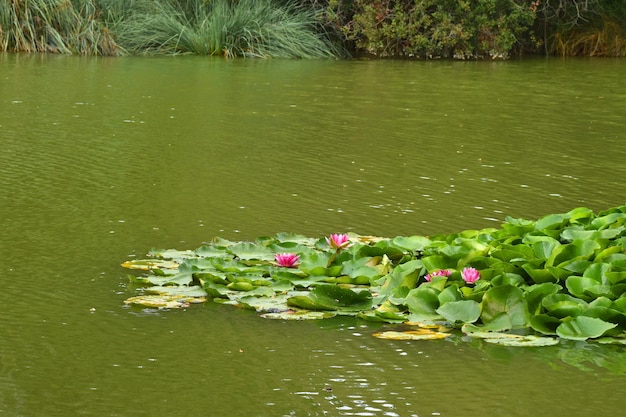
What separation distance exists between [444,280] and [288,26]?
14674 mm

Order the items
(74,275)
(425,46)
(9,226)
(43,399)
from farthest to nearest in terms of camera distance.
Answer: (425,46) → (9,226) → (74,275) → (43,399)

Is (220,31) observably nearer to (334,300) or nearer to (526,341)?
(334,300)

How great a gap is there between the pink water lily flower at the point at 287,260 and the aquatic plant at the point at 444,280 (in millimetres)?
29

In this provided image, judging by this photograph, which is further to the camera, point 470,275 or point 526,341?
point 470,275

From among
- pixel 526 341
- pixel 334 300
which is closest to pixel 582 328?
pixel 526 341

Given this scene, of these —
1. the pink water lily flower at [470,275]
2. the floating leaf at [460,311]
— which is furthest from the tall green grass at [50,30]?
the floating leaf at [460,311]

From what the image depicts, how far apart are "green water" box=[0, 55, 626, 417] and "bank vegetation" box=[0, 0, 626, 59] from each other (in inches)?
91.4

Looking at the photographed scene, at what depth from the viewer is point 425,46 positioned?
1908cm

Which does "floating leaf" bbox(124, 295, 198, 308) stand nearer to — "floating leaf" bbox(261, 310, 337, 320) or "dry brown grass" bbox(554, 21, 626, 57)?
"floating leaf" bbox(261, 310, 337, 320)

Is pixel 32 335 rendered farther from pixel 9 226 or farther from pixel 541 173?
pixel 541 173

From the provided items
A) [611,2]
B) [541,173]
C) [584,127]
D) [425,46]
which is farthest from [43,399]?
[611,2]

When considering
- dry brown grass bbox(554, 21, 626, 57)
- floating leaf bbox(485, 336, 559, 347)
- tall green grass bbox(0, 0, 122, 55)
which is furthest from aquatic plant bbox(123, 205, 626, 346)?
dry brown grass bbox(554, 21, 626, 57)

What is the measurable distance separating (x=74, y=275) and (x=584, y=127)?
262 inches

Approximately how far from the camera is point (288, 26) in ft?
62.0
